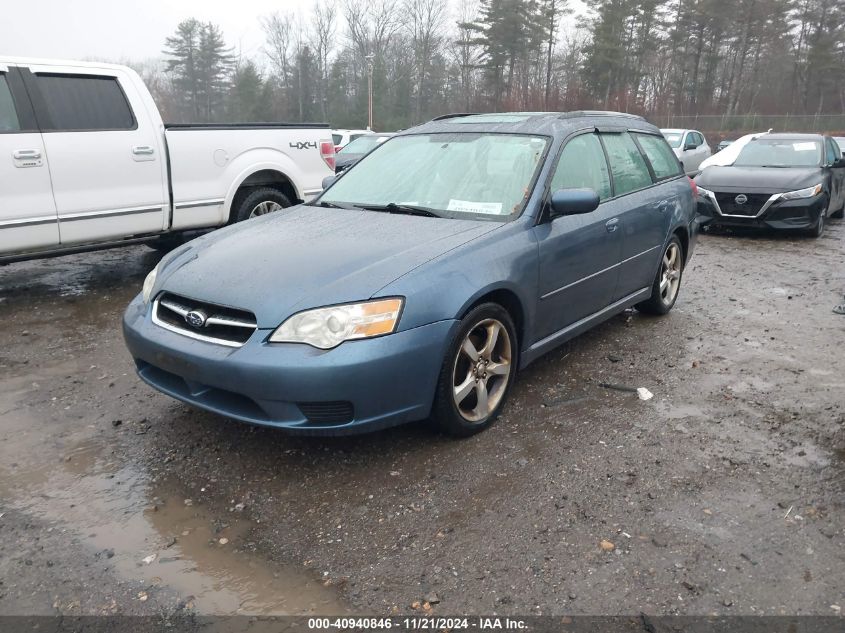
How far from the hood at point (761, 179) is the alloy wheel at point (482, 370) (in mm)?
7457

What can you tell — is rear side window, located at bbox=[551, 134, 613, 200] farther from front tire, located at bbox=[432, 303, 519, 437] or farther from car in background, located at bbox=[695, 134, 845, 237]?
car in background, located at bbox=[695, 134, 845, 237]

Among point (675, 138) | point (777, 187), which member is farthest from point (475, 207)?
point (675, 138)

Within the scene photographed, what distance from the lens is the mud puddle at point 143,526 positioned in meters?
2.36

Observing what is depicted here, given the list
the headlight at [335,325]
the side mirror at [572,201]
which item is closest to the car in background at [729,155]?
the side mirror at [572,201]

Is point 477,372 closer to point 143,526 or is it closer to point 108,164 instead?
point 143,526

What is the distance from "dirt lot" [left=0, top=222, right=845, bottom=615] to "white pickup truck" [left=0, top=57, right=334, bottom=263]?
5.36 feet

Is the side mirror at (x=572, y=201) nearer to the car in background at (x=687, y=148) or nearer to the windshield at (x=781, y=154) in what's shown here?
the windshield at (x=781, y=154)

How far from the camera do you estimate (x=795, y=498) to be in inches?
115

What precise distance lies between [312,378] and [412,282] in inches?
25.2

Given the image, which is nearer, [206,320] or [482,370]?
[206,320]

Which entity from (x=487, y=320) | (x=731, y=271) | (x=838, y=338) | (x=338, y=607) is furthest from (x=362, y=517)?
(x=731, y=271)

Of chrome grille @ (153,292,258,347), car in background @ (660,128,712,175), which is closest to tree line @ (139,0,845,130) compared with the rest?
car in background @ (660,128,712,175)

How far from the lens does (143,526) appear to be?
9.00 feet

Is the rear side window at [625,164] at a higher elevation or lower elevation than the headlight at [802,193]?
higher
